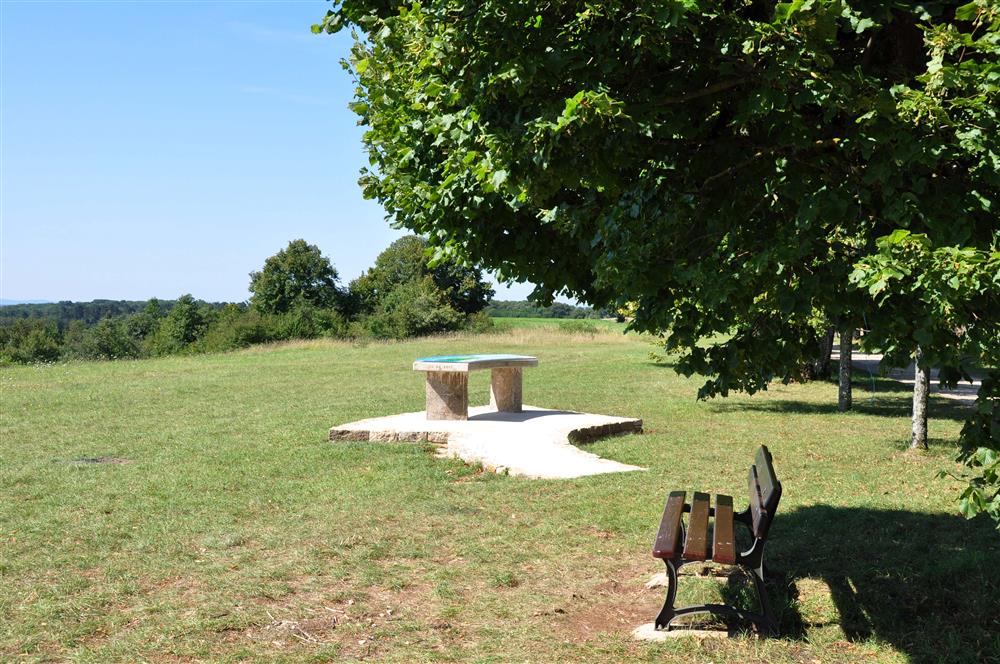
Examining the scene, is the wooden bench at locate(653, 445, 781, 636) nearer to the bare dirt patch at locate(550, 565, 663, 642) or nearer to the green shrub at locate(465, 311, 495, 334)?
the bare dirt patch at locate(550, 565, 663, 642)

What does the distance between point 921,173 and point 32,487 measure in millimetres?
9210

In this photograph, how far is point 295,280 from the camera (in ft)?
233


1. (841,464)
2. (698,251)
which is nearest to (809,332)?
(698,251)

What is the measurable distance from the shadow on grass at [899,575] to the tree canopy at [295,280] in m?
64.9

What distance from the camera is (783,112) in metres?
4.00

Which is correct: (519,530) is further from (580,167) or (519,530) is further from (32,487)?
(32,487)

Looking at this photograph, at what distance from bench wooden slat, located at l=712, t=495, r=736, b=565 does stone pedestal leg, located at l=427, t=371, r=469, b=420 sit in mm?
7415

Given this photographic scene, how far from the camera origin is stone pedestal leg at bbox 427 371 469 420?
13.2 metres

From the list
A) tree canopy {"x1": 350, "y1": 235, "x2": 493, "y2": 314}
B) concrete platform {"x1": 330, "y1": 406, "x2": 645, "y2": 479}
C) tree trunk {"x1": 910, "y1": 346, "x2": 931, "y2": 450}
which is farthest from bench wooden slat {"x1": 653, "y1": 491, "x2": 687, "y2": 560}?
tree canopy {"x1": 350, "y1": 235, "x2": 493, "y2": 314}

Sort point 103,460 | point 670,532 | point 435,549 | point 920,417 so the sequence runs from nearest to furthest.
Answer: point 670,532 → point 435,549 → point 103,460 → point 920,417

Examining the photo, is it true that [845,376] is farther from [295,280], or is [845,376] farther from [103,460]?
[295,280]

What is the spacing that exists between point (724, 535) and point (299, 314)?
1996 inches

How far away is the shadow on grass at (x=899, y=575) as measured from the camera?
5.02 metres

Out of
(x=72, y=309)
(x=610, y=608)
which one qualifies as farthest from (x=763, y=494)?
(x=72, y=309)
